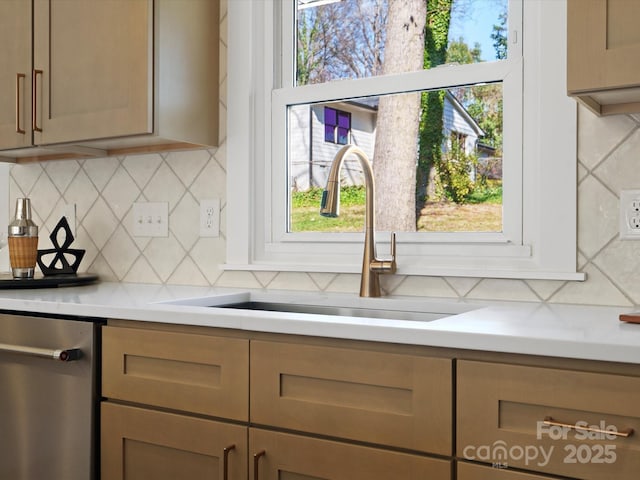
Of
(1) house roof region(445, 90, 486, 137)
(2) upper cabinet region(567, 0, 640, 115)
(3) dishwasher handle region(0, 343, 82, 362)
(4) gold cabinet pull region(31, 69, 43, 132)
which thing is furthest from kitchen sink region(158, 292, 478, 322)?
(4) gold cabinet pull region(31, 69, 43, 132)

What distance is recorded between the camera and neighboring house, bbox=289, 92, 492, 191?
2.07 meters

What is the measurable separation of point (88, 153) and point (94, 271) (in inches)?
17.6

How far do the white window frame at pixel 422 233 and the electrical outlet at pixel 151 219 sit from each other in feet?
0.92

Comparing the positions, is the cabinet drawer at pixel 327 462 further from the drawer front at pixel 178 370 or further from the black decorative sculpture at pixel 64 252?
the black decorative sculpture at pixel 64 252

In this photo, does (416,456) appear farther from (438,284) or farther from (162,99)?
(162,99)

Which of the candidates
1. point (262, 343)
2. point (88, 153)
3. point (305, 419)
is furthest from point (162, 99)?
point (305, 419)

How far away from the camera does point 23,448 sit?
5.82 feet

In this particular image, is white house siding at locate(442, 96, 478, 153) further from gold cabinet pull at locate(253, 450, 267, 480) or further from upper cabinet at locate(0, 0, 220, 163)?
gold cabinet pull at locate(253, 450, 267, 480)

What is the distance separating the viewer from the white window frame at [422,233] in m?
1.68

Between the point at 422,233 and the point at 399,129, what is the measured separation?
0.33 m

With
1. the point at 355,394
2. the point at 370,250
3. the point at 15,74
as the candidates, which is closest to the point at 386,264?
the point at 370,250

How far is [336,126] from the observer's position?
212 cm

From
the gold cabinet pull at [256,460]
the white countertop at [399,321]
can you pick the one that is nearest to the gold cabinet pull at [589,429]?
the white countertop at [399,321]

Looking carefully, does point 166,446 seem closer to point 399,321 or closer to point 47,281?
point 399,321
